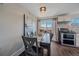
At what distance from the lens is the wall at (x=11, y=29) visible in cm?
161

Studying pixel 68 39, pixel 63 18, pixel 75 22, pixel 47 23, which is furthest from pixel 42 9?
pixel 68 39

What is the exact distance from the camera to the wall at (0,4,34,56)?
161 centimetres

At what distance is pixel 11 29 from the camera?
175cm

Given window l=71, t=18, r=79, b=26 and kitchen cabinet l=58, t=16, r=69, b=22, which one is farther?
kitchen cabinet l=58, t=16, r=69, b=22

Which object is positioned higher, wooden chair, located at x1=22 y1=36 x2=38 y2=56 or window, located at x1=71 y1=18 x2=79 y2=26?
window, located at x1=71 y1=18 x2=79 y2=26

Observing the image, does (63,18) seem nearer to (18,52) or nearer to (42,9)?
(42,9)

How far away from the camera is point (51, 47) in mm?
1852

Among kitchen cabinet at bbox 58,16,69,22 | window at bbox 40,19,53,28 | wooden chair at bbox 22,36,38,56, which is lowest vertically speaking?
wooden chair at bbox 22,36,38,56

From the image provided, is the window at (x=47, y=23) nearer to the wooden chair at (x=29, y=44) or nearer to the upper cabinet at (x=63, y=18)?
the upper cabinet at (x=63, y=18)

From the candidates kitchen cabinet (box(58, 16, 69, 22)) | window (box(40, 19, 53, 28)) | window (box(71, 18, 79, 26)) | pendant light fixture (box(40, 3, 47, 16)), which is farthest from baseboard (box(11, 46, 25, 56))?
window (box(71, 18, 79, 26))

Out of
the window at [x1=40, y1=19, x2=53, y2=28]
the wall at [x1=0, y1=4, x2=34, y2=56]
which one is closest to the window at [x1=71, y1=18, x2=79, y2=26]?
the window at [x1=40, y1=19, x2=53, y2=28]

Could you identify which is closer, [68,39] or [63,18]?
[63,18]

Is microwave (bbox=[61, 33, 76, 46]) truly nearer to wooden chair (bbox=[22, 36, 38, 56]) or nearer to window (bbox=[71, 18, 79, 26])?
window (bbox=[71, 18, 79, 26])

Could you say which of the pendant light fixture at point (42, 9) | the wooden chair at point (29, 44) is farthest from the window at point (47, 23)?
the wooden chair at point (29, 44)
